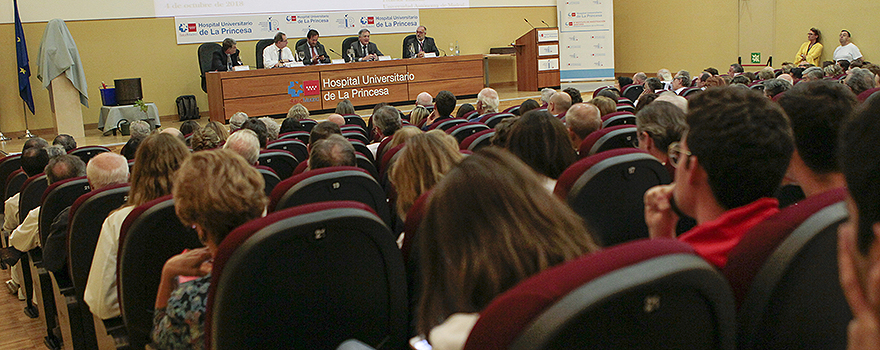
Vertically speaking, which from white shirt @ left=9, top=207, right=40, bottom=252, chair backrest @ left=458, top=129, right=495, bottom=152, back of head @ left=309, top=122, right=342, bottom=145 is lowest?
white shirt @ left=9, top=207, right=40, bottom=252

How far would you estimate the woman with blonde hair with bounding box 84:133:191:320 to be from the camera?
2.15 metres

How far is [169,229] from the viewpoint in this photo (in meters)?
2.00

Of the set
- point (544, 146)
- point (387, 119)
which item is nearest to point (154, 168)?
point (544, 146)

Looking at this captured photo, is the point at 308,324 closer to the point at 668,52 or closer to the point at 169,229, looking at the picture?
the point at 169,229

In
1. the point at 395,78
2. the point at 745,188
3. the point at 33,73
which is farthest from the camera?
the point at 395,78

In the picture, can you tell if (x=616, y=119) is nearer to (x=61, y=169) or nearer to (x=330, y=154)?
(x=330, y=154)

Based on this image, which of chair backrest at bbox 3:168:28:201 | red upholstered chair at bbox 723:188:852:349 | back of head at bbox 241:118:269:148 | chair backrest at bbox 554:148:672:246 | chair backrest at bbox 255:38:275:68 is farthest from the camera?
chair backrest at bbox 255:38:275:68

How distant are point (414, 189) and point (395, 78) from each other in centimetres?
857

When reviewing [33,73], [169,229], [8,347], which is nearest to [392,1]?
[33,73]

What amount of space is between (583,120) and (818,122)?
189 cm

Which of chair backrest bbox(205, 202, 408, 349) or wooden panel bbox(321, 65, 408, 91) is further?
wooden panel bbox(321, 65, 408, 91)

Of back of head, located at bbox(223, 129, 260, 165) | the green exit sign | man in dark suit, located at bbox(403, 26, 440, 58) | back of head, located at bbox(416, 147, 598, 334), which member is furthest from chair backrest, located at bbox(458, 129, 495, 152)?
the green exit sign

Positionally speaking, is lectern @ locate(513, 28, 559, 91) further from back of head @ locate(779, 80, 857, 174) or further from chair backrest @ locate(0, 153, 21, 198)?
back of head @ locate(779, 80, 857, 174)

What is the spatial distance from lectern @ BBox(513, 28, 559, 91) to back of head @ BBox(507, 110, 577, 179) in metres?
9.94
